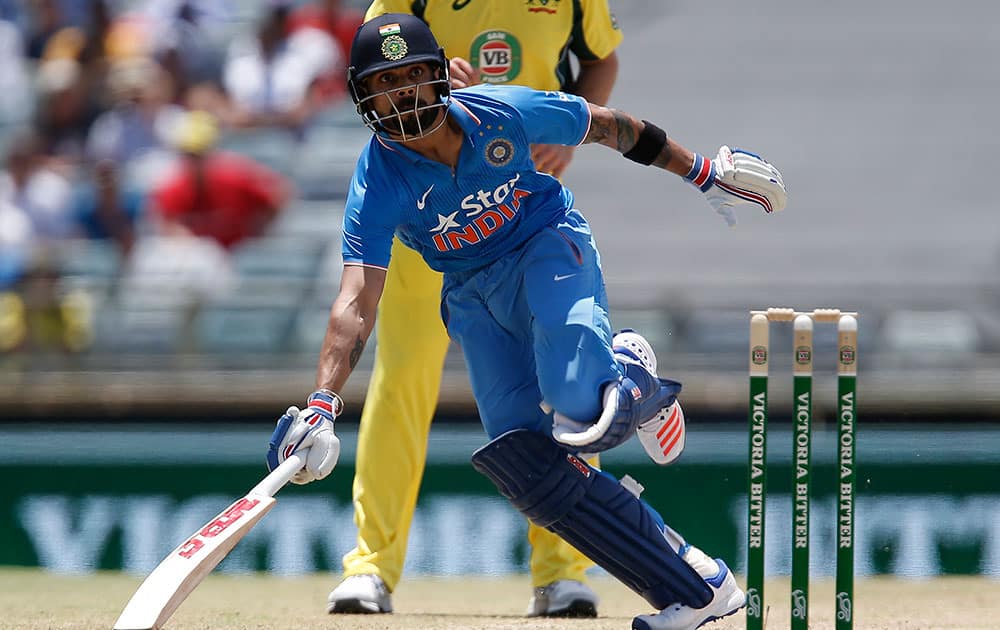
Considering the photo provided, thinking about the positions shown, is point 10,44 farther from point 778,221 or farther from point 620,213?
point 778,221

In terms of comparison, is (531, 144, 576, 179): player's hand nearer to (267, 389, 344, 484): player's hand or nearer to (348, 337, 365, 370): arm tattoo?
(348, 337, 365, 370): arm tattoo

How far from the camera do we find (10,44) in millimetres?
9109

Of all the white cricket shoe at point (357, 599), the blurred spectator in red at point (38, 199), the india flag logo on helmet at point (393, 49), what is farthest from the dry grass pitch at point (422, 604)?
the blurred spectator in red at point (38, 199)

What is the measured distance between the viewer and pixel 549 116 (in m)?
3.19

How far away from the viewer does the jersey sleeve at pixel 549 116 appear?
10.5 ft

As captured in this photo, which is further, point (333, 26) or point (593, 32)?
point (333, 26)

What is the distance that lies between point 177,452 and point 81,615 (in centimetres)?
265

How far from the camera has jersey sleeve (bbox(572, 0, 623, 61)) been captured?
419 cm

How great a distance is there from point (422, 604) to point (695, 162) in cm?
191

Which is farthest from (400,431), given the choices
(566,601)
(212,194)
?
(212,194)

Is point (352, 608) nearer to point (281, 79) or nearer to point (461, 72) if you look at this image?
point (461, 72)

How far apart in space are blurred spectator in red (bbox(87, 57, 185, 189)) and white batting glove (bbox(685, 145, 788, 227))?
5.49 metres

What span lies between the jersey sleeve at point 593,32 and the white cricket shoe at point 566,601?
161 centimetres

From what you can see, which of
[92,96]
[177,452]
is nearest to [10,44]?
[92,96]
